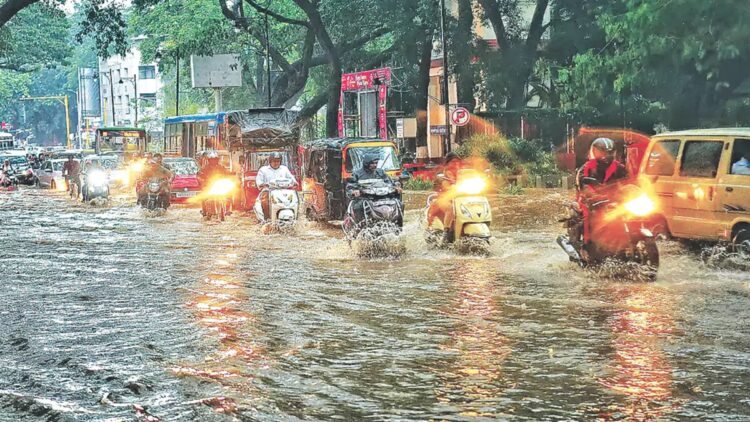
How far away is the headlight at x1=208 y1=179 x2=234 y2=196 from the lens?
26.5m

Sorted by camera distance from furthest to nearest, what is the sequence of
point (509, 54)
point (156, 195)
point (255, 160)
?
point (509, 54) → point (156, 195) → point (255, 160)

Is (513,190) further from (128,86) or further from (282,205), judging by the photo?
(128,86)

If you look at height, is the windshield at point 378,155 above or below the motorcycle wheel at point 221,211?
above

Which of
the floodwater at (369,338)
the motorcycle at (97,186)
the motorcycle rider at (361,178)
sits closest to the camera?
the floodwater at (369,338)

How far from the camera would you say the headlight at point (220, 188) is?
26500mm

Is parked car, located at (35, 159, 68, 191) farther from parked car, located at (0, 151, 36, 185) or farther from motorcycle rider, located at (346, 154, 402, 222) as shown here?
motorcycle rider, located at (346, 154, 402, 222)

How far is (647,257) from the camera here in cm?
1323

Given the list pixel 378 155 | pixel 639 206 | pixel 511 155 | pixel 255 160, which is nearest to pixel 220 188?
pixel 255 160

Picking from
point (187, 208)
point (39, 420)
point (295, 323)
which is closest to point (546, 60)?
point (187, 208)

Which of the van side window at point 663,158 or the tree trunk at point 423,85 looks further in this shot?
the tree trunk at point 423,85

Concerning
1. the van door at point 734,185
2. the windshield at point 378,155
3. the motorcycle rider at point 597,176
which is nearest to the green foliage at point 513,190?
the windshield at point 378,155

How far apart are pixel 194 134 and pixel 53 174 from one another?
11.0 metres

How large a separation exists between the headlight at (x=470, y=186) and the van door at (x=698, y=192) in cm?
277

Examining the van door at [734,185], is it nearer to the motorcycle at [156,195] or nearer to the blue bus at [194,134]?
the motorcycle at [156,195]
